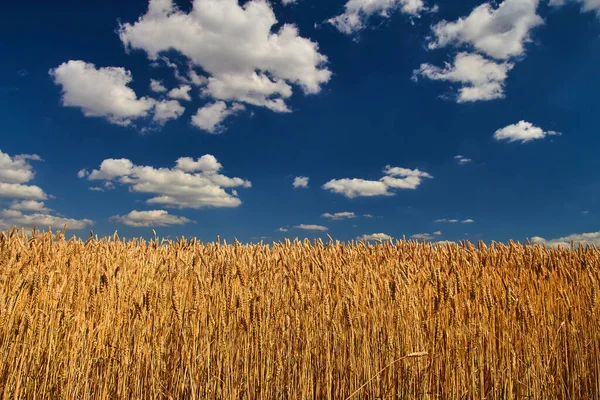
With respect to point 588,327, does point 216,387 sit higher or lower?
lower

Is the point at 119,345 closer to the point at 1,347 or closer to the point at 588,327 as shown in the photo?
the point at 1,347

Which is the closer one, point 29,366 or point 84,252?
point 29,366

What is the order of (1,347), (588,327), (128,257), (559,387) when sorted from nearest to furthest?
(1,347), (559,387), (588,327), (128,257)

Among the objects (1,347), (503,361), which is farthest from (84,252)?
(503,361)

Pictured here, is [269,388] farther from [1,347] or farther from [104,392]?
[1,347]

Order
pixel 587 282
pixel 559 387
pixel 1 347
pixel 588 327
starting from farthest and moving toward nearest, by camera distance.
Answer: pixel 587 282
pixel 588 327
pixel 559 387
pixel 1 347

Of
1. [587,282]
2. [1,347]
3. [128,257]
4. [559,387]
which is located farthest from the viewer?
[128,257]

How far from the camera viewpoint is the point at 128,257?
6316mm

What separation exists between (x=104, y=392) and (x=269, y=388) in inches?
47.6

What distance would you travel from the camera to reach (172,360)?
3520 mm

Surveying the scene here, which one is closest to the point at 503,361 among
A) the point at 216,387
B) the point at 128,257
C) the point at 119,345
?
the point at 216,387

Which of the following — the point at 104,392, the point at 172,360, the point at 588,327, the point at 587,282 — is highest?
the point at 587,282

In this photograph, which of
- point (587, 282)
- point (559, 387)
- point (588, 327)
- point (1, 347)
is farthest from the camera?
point (587, 282)

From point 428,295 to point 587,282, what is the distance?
2.76m
